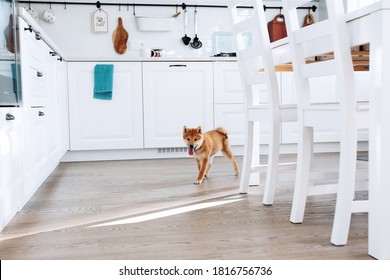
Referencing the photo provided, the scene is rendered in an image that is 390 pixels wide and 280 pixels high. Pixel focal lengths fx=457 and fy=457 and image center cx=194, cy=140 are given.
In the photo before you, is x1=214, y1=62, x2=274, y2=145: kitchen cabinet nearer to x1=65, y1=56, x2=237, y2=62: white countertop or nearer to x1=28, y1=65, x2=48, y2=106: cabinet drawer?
x1=65, y1=56, x2=237, y2=62: white countertop

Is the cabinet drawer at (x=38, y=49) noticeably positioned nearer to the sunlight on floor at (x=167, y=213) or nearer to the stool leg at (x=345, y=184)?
the sunlight on floor at (x=167, y=213)

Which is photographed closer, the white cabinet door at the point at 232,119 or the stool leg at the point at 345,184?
the stool leg at the point at 345,184

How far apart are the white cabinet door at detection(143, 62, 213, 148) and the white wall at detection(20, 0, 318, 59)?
0.67 meters

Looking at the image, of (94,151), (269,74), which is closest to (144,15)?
(94,151)

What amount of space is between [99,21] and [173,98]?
123 centimetres

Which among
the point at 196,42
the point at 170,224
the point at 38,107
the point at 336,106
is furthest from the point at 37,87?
the point at 196,42

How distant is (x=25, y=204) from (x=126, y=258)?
107 centimetres

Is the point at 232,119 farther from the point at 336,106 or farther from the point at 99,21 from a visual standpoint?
the point at 336,106

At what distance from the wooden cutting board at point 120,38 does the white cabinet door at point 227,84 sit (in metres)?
1.11

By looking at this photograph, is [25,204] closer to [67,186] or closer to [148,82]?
[67,186]

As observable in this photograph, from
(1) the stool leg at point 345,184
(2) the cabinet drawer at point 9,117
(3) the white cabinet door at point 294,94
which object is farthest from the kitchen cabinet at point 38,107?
(3) the white cabinet door at point 294,94

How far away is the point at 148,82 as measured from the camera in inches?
168

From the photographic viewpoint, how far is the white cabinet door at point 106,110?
4176 mm

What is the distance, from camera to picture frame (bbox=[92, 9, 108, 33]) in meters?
4.73
